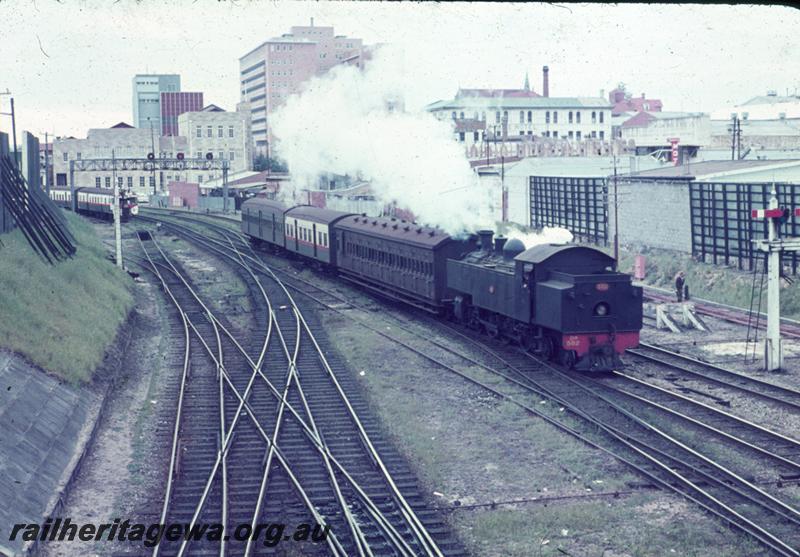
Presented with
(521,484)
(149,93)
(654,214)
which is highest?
(149,93)

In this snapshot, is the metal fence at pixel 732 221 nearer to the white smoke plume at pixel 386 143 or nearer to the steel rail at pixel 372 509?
the white smoke plume at pixel 386 143

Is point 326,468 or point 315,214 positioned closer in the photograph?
point 326,468

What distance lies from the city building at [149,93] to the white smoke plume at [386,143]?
79324 millimetres

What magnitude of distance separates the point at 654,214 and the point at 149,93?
95214 millimetres

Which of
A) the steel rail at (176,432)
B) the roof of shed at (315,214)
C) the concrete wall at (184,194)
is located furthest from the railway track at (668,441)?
the concrete wall at (184,194)

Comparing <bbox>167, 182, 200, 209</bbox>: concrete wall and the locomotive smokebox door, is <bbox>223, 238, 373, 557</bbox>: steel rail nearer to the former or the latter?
the locomotive smokebox door

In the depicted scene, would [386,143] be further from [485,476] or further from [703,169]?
[485,476]

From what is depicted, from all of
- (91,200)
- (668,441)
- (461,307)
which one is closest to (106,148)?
(91,200)

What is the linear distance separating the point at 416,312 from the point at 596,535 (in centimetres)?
1839

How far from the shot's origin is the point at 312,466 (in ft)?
47.1

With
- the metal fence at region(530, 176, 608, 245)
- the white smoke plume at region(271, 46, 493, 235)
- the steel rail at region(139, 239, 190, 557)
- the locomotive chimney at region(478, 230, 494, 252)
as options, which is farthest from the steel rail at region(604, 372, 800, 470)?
the metal fence at region(530, 176, 608, 245)

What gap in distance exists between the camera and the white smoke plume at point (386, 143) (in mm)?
28203

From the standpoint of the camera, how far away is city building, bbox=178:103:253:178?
7506cm

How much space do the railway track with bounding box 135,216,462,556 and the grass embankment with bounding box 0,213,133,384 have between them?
112 inches
